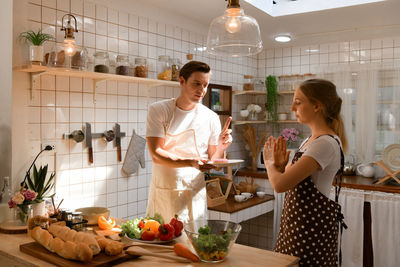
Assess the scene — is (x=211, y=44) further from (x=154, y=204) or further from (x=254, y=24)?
(x=154, y=204)

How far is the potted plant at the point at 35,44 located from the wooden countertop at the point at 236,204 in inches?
74.7

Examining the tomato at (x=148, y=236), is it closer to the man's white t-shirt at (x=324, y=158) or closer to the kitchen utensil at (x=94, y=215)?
the kitchen utensil at (x=94, y=215)

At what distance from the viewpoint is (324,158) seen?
5.63 feet

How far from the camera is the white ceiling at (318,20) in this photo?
10.1 ft

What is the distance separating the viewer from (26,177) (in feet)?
7.72

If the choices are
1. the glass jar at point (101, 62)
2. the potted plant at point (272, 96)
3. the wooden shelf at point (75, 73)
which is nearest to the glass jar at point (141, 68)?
the wooden shelf at point (75, 73)

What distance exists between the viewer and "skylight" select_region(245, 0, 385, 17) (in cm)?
304

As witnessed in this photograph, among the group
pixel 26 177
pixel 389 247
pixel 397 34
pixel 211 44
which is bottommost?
pixel 389 247

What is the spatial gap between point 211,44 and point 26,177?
1.45 metres

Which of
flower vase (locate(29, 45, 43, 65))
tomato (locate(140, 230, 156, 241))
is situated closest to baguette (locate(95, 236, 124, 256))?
tomato (locate(140, 230, 156, 241))

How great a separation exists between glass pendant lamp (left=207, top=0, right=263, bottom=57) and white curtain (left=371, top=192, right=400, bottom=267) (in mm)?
2212

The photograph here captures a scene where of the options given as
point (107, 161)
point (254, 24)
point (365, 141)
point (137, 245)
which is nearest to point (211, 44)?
point (254, 24)

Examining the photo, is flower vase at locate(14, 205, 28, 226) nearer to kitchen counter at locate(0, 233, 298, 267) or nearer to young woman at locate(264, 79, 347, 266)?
kitchen counter at locate(0, 233, 298, 267)

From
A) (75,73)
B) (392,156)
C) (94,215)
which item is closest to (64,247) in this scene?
(94,215)
